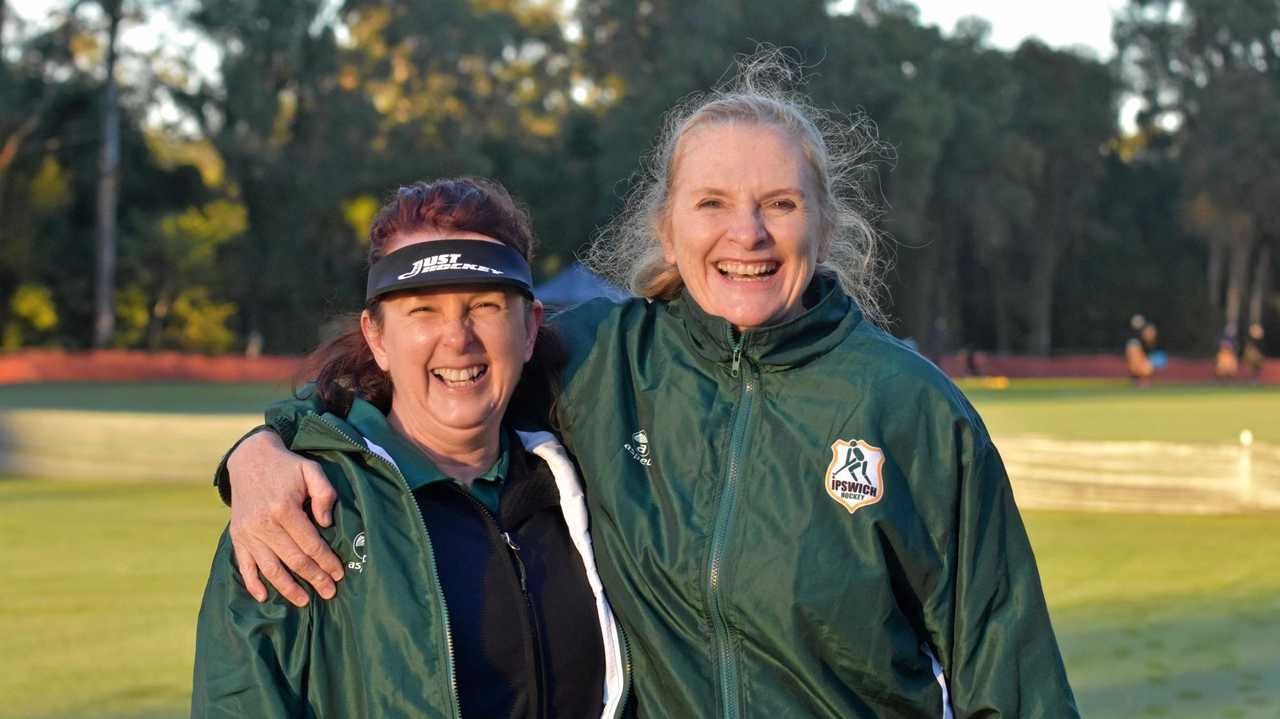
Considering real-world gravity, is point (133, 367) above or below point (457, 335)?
below

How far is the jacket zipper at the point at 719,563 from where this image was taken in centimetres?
295

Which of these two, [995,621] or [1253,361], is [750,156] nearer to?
[995,621]

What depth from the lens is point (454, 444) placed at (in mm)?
3123

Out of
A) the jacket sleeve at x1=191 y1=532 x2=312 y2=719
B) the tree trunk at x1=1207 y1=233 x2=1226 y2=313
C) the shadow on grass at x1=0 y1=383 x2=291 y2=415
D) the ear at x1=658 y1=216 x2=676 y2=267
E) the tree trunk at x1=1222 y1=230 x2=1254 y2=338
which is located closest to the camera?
the jacket sleeve at x1=191 y1=532 x2=312 y2=719

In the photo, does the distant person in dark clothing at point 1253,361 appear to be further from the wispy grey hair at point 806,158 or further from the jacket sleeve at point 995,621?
the jacket sleeve at point 995,621

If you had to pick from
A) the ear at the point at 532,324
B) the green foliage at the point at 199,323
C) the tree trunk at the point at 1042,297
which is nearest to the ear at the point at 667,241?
the ear at the point at 532,324

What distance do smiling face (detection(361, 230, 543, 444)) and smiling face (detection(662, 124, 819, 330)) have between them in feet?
1.35

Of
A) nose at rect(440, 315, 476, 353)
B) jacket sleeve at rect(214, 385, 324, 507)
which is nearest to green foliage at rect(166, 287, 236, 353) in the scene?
jacket sleeve at rect(214, 385, 324, 507)

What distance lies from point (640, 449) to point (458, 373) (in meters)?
0.41

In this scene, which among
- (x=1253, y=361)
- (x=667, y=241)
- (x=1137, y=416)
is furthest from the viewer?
(x=1253, y=361)

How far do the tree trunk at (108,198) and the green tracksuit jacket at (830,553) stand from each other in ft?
141

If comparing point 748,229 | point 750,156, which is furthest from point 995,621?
point 750,156

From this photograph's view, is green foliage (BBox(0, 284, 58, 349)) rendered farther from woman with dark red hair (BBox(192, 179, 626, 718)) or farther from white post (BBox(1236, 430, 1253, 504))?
woman with dark red hair (BBox(192, 179, 626, 718))

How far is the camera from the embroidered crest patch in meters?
2.93
